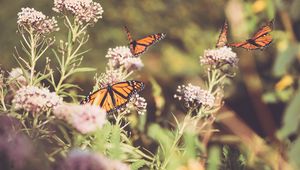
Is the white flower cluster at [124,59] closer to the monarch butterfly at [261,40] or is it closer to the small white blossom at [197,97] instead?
the small white blossom at [197,97]

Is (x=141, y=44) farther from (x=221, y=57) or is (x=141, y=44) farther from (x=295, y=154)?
(x=295, y=154)

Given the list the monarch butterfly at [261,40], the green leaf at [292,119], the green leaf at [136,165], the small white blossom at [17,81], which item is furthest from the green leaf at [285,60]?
the small white blossom at [17,81]

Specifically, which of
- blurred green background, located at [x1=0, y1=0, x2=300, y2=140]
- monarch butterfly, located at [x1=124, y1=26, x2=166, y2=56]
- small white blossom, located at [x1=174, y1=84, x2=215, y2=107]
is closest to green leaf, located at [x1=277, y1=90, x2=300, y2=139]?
small white blossom, located at [x1=174, y1=84, x2=215, y2=107]

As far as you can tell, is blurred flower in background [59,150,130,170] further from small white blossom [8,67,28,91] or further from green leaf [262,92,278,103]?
green leaf [262,92,278,103]

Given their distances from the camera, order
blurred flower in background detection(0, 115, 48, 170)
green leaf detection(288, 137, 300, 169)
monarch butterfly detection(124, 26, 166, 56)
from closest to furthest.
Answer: blurred flower in background detection(0, 115, 48, 170) → green leaf detection(288, 137, 300, 169) → monarch butterfly detection(124, 26, 166, 56)

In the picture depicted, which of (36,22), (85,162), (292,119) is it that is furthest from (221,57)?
(85,162)
